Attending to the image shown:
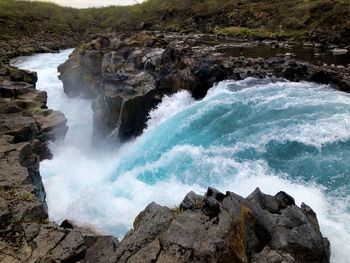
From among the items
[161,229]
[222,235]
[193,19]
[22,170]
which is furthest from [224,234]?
[193,19]

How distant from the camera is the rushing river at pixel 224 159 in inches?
598

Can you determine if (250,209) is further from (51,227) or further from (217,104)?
(217,104)

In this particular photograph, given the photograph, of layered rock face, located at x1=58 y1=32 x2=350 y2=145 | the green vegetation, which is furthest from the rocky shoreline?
the green vegetation

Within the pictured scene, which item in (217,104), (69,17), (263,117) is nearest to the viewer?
(263,117)

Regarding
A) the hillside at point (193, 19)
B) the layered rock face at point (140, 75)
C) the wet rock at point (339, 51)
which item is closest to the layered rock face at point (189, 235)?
the layered rock face at point (140, 75)

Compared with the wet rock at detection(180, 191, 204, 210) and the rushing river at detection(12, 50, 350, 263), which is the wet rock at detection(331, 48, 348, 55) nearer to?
the rushing river at detection(12, 50, 350, 263)

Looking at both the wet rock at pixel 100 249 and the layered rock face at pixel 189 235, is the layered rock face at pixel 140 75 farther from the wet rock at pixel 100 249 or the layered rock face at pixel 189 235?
the wet rock at pixel 100 249

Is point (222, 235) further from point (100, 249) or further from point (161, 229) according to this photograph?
point (100, 249)

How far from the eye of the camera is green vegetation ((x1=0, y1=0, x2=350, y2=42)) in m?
58.8

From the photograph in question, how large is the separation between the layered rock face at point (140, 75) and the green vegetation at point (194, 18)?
22.4m

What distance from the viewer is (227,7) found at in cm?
8794

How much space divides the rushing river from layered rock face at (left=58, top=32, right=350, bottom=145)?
3.60 feet

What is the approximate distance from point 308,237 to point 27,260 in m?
7.28

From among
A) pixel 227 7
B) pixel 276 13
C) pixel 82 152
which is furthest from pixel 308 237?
pixel 227 7
